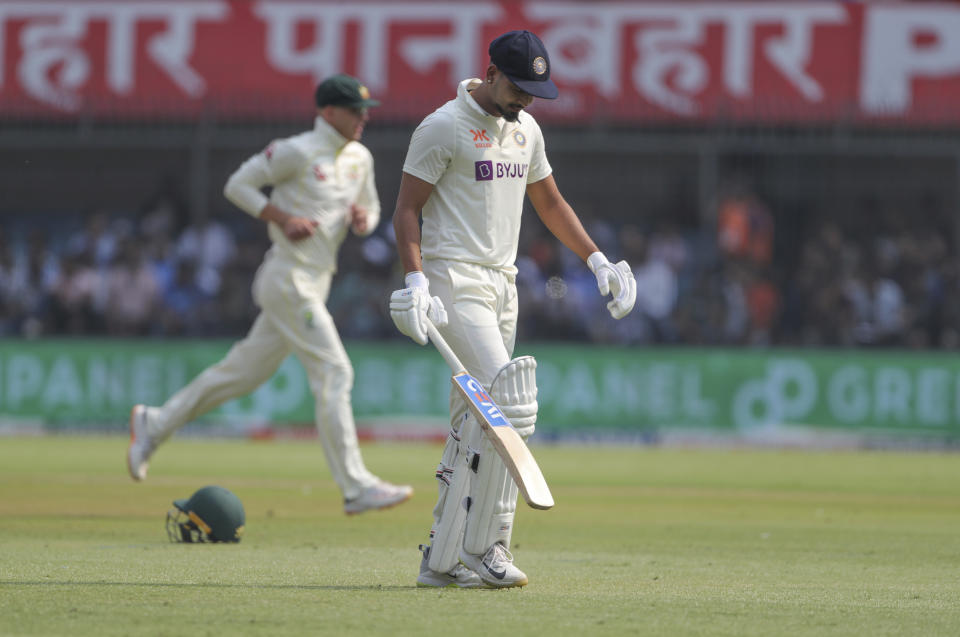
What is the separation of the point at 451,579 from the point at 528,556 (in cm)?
140

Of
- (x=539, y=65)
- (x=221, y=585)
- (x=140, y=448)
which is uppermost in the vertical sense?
(x=539, y=65)

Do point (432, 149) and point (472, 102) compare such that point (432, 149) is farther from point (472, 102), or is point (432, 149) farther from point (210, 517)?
point (210, 517)

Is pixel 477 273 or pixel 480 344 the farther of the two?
pixel 477 273

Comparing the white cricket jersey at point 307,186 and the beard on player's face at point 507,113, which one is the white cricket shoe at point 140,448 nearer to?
the white cricket jersey at point 307,186

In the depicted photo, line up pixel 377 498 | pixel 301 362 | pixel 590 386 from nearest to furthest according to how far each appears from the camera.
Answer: pixel 377 498 < pixel 301 362 < pixel 590 386

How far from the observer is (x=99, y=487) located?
38.3 feet

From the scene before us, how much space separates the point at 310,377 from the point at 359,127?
1672mm

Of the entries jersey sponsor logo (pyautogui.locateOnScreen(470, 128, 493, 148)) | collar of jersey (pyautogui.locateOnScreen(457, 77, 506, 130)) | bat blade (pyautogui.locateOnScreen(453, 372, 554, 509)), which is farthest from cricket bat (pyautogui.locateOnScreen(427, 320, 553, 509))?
collar of jersey (pyautogui.locateOnScreen(457, 77, 506, 130))

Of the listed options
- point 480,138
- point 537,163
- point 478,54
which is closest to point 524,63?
point 480,138

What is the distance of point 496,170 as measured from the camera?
6520 millimetres

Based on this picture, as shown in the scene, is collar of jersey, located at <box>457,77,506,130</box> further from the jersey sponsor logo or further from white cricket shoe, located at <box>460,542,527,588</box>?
white cricket shoe, located at <box>460,542,527,588</box>

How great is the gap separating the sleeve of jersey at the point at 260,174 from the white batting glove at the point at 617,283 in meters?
3.90

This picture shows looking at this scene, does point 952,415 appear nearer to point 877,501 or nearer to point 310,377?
point 877,501

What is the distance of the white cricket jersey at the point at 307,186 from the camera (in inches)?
399
